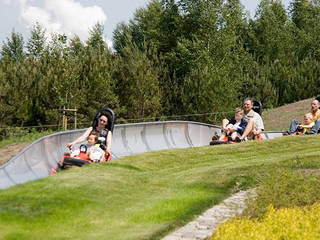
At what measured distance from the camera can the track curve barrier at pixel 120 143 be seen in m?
11.1

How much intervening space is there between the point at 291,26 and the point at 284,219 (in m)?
72.1

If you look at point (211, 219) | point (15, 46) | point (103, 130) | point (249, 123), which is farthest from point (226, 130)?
point (15, 46)

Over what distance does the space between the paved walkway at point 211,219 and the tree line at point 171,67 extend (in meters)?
21.6

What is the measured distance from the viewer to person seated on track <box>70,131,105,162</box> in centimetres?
1309

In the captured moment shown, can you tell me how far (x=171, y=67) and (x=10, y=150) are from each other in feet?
111

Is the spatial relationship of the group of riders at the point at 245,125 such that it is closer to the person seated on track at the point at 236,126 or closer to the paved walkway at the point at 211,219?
the person seated on track at the point at 236,126

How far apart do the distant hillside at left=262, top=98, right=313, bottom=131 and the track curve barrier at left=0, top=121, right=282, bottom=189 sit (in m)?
16.2

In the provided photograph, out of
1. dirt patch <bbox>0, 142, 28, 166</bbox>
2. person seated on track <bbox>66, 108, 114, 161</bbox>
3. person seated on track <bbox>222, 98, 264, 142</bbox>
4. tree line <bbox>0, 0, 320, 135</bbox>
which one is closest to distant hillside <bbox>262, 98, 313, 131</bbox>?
tree line <bbox>0, 0, 320, 135</bbox>

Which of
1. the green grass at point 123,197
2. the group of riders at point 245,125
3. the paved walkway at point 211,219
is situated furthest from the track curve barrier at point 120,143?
the paved walkway at point 211,219

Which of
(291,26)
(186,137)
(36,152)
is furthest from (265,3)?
(36,152)

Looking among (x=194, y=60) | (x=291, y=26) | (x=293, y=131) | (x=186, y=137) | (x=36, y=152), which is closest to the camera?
(x=36, y=152)

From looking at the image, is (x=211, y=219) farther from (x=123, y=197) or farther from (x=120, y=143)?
(x=120, y=143)

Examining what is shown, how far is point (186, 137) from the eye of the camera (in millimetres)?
22562

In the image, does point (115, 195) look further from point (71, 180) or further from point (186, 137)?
point (186, 137)
